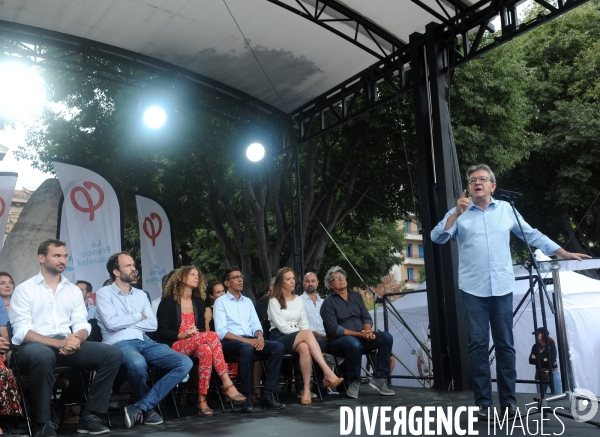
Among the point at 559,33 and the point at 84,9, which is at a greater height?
the point at 559,33

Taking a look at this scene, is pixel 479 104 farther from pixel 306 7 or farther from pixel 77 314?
pixel 77 314

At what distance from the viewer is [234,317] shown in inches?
254

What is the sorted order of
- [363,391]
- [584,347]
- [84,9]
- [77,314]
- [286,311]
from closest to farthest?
[77,314]
[286,311]
[363,391]
[84,9]
[584,347]

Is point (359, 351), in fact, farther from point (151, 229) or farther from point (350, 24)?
point (151, 229)

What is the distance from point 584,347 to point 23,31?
9449 millimetres

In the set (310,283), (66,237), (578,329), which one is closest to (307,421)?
(310,283)

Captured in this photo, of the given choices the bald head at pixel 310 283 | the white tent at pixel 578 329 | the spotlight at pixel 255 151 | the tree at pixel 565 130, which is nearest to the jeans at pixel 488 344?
the bald head at pixel 310 283

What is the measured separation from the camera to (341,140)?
14594mm

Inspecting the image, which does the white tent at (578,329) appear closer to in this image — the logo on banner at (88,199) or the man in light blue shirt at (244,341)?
the man in light blue shirt at (244,341)

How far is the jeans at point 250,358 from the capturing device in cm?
601

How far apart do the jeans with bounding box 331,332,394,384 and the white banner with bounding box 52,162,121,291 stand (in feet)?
12.2

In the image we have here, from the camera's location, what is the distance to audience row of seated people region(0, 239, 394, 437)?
4840 mm

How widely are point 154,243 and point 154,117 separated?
2.18 metres

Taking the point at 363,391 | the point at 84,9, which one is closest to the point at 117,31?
the point at 84,9
